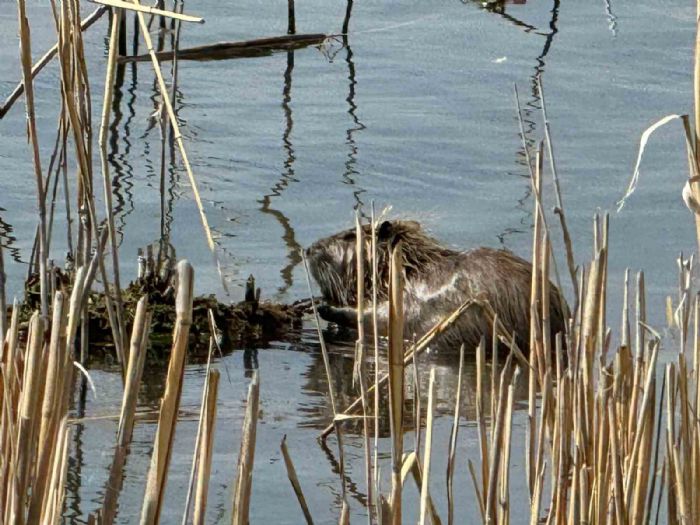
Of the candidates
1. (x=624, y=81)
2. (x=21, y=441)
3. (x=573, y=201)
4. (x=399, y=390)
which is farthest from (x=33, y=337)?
(x=624, y=81)

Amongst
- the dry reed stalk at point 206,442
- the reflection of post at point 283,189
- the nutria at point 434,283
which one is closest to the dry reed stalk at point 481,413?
the dry reed stalk at point 206,442

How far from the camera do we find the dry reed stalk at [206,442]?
2287 millimetres

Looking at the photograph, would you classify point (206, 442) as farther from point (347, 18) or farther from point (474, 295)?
point (347, 18)

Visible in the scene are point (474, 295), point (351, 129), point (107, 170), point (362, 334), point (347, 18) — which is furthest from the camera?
point (347, 18)

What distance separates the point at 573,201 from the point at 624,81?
7.27ft

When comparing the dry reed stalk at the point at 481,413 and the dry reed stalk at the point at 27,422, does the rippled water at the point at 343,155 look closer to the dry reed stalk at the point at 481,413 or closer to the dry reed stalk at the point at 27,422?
the dry reed stalk at the point at 481,413

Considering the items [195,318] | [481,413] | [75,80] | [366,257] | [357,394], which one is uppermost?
[75,80]

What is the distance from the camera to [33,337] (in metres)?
2.26

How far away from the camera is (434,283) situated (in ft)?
20.9

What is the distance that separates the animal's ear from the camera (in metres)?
6.51

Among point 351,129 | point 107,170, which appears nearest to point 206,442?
point 107,170

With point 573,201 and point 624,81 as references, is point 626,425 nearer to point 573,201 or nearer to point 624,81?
point 573,201

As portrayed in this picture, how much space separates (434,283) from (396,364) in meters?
3.82

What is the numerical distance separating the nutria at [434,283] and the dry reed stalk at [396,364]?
3293 mm
